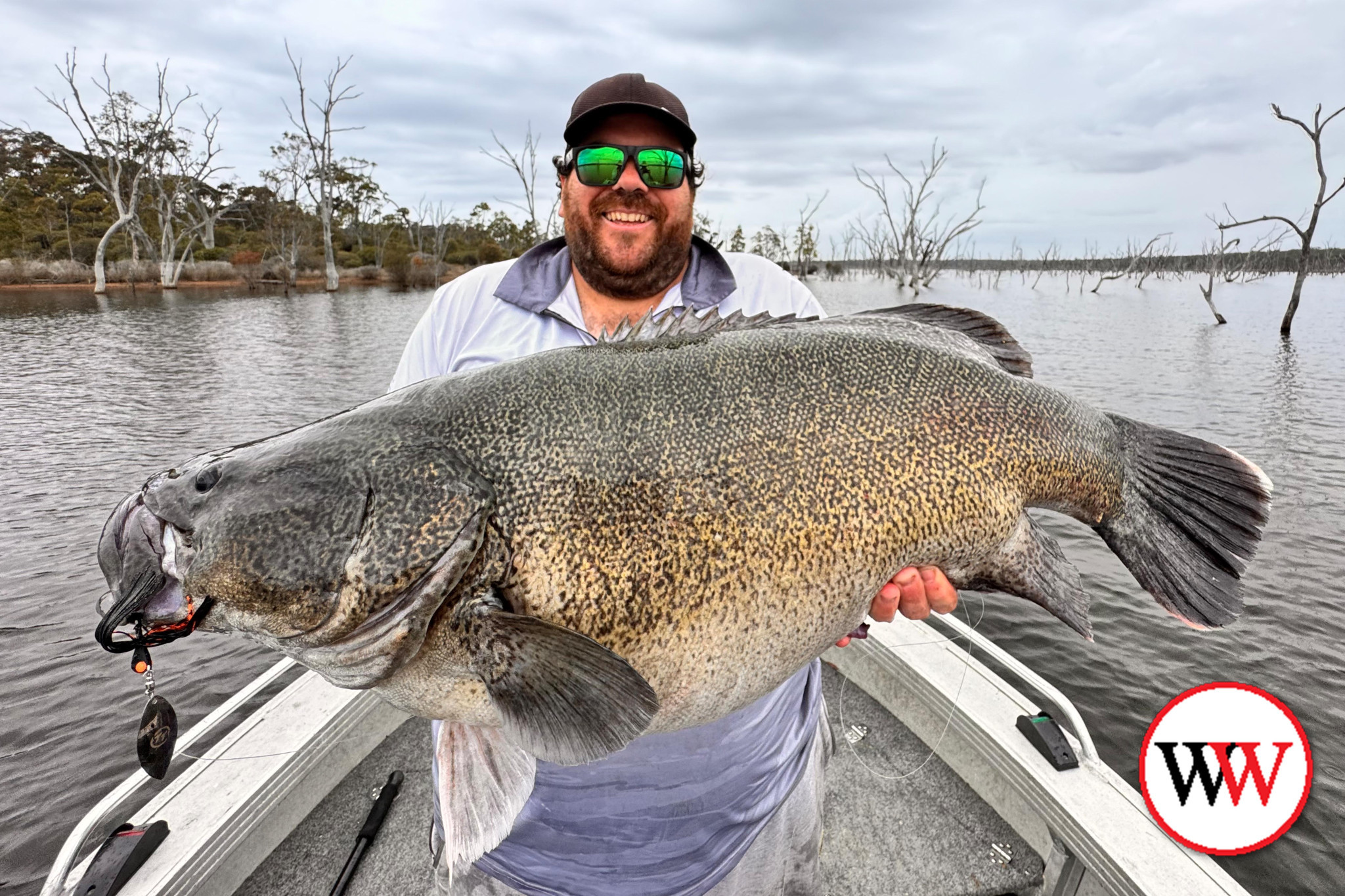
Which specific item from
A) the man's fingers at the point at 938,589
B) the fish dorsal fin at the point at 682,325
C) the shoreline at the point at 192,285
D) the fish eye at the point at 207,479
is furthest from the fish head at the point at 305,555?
the shoreline at the point at 192,285

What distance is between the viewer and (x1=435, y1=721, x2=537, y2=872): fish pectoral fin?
1.76 m

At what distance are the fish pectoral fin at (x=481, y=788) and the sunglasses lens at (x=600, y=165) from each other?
6.82 ft

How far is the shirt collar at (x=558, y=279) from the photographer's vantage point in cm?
258

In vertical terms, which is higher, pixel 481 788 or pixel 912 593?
pixel 912 593

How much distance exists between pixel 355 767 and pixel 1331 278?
10912 cm

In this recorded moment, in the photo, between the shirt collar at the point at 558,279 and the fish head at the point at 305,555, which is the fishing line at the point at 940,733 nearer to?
the shirt collar at the point at 558,279

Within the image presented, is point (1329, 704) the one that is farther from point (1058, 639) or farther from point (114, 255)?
point (114, 255)

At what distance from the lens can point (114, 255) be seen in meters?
50.4

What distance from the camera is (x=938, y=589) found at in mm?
1967

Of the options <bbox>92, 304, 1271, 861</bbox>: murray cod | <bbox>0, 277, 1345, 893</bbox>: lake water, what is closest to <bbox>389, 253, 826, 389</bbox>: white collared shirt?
<bbox>92, 304, 1271, 861</bbox>: murray cod

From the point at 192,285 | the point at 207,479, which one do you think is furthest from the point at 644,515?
the point at 192,285

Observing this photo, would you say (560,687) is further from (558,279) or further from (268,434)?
(268,434)

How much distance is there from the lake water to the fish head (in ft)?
16.1

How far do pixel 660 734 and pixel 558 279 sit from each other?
174 cm
